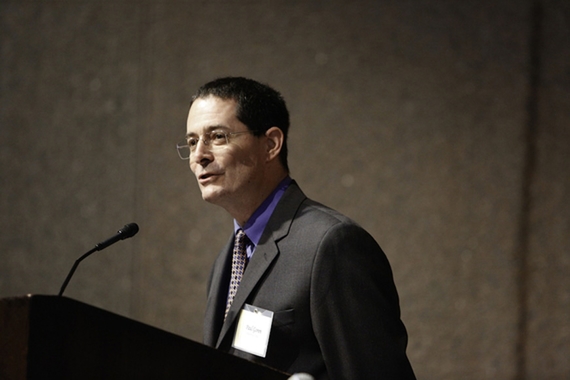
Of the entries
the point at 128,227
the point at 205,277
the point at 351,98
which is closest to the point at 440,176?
the point at 351,98

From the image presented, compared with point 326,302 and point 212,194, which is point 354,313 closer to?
point 326,302

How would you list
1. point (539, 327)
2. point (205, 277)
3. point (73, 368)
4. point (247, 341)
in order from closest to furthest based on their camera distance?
point (73, 368), point (247, 341), point (539, 327), point (205, 277)

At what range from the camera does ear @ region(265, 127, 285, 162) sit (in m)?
1.69

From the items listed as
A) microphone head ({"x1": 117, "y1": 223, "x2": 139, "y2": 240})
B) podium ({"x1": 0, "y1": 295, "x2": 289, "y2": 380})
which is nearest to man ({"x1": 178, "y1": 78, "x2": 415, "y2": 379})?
microphone head ({"x1": 117, "y1": 223, "x2": 139, "y2": 240})

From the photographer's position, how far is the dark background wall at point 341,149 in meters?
2.72

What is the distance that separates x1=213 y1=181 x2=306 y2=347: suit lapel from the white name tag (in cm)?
3

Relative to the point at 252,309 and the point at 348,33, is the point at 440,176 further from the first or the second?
the point at 252,309

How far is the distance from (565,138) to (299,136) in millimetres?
1214

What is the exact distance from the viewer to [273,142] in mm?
1701

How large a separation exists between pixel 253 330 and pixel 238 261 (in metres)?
0.28

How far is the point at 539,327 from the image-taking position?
8.83ft

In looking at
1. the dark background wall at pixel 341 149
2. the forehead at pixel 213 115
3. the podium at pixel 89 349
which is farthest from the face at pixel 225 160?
the dark background wall at pixel 341 149

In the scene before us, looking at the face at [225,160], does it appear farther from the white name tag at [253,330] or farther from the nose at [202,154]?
the white name tag at [253,330]

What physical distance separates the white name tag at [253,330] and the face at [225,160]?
0.32m
